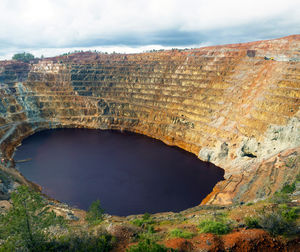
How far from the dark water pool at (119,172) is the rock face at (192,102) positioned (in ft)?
13.4

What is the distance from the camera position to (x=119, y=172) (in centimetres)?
5112

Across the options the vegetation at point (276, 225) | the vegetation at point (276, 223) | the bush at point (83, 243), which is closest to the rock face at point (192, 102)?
the vegetation at point (276, 223)

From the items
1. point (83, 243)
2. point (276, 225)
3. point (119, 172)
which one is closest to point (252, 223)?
point (276, 225)

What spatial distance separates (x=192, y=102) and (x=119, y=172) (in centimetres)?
3468

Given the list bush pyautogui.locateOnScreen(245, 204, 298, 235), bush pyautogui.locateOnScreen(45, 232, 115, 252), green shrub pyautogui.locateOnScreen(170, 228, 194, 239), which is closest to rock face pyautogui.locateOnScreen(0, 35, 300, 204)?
bush pyautogui.locateOnScreen(245, 204, 298, 235)

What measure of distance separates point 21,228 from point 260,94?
58654mm

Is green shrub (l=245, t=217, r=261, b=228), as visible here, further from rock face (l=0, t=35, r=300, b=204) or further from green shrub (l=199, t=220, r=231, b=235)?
rock face (l=0, t=35, r=300, b=204)

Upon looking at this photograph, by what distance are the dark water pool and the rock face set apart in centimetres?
408

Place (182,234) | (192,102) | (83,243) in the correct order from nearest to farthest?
(83,243), (182,234), (192,102)

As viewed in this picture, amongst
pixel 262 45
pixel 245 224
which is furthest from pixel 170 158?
pixel 262 45

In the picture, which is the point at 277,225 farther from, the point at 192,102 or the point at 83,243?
the point at 192,102

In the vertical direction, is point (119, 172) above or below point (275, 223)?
below

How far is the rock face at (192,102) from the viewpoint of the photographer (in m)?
47.2

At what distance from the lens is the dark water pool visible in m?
41.1
